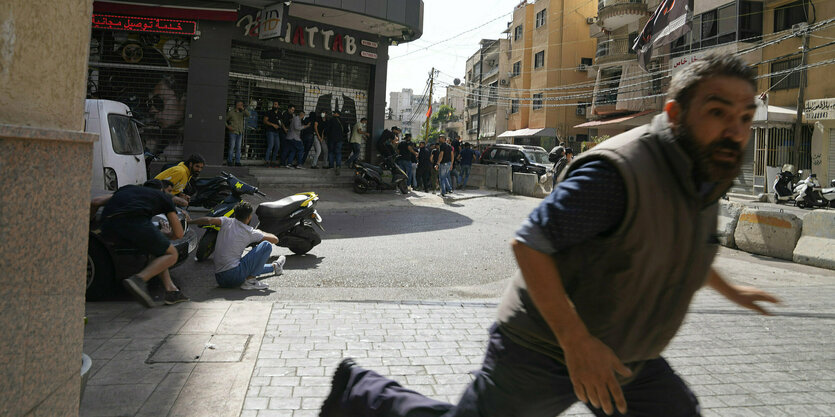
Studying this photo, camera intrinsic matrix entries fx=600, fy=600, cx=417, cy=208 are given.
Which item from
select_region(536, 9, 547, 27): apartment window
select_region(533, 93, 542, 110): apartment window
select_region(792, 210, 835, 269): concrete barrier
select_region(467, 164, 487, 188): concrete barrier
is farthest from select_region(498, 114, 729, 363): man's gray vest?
select_region(536, 9, 547, 27): apartment window

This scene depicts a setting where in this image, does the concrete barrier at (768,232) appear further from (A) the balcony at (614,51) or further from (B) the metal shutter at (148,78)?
(A) the balcony at (614,51)

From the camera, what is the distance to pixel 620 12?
35719 mm

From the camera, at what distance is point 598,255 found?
1817 millimetres

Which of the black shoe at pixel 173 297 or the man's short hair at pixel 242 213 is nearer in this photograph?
the black shoe at pixel 173 297

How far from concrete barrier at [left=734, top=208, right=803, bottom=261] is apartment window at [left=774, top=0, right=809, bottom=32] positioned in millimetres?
20440

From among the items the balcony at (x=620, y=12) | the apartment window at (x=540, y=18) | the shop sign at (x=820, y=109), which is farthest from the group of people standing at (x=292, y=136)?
the apartment window at (x=540, y=18)

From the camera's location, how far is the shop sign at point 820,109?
23312mm

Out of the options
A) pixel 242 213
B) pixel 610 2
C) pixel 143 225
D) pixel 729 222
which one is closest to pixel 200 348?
pixel 143 225

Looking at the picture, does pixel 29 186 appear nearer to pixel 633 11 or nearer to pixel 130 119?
pixel 130 119

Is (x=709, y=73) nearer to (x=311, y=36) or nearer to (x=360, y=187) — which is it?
(x=360, y=187)

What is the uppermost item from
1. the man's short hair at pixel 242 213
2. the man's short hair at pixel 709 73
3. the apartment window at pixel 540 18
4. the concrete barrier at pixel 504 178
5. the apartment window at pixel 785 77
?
the apartment window at pixel 540 18

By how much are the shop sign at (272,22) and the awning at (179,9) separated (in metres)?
0.74

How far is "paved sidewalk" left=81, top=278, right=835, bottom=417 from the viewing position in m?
3.38

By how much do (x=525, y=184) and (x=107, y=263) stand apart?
15200 mm
